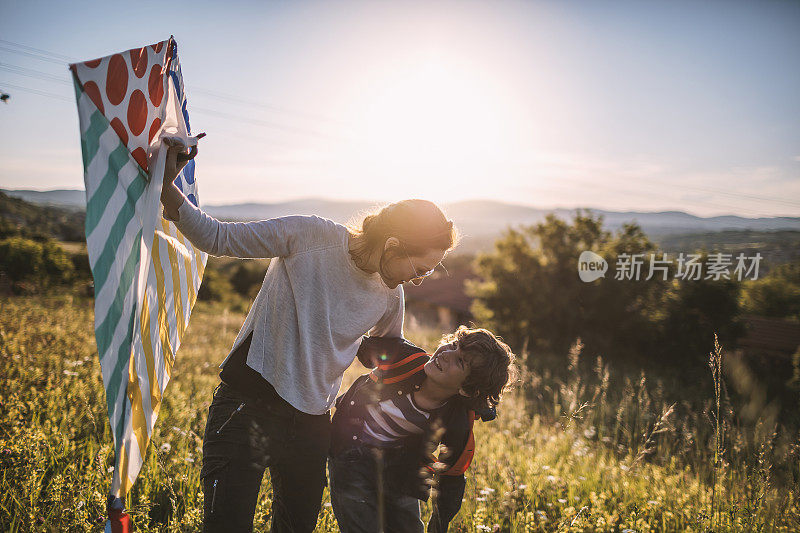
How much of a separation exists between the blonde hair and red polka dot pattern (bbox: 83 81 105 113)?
3.23ft

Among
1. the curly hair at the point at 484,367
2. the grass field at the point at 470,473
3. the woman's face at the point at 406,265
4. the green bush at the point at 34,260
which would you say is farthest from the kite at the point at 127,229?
the green bush at the point at 34,260

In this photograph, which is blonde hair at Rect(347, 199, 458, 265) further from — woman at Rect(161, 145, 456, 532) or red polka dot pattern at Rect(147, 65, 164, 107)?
red polka dot pattern at Rect(147, 65, 164, 107)

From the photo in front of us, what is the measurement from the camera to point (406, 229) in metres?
1.94

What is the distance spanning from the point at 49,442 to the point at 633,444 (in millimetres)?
5261

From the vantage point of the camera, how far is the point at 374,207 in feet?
7.25

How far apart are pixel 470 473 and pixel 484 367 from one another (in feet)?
5.42

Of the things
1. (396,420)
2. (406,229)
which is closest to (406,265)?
(406,229)

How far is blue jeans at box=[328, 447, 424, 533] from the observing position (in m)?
2.11

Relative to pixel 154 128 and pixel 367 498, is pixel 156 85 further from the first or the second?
pixel 367 498

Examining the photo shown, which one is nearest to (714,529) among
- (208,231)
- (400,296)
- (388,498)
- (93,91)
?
(388,498)

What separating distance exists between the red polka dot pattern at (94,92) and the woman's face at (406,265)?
108 cm

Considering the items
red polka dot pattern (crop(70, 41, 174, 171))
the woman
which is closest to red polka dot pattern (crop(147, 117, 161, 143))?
red polka dot pattern (crop(70, 41, 174, 171))

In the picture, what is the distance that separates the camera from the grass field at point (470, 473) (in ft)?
8.05

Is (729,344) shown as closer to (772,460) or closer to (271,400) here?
(772,460)
